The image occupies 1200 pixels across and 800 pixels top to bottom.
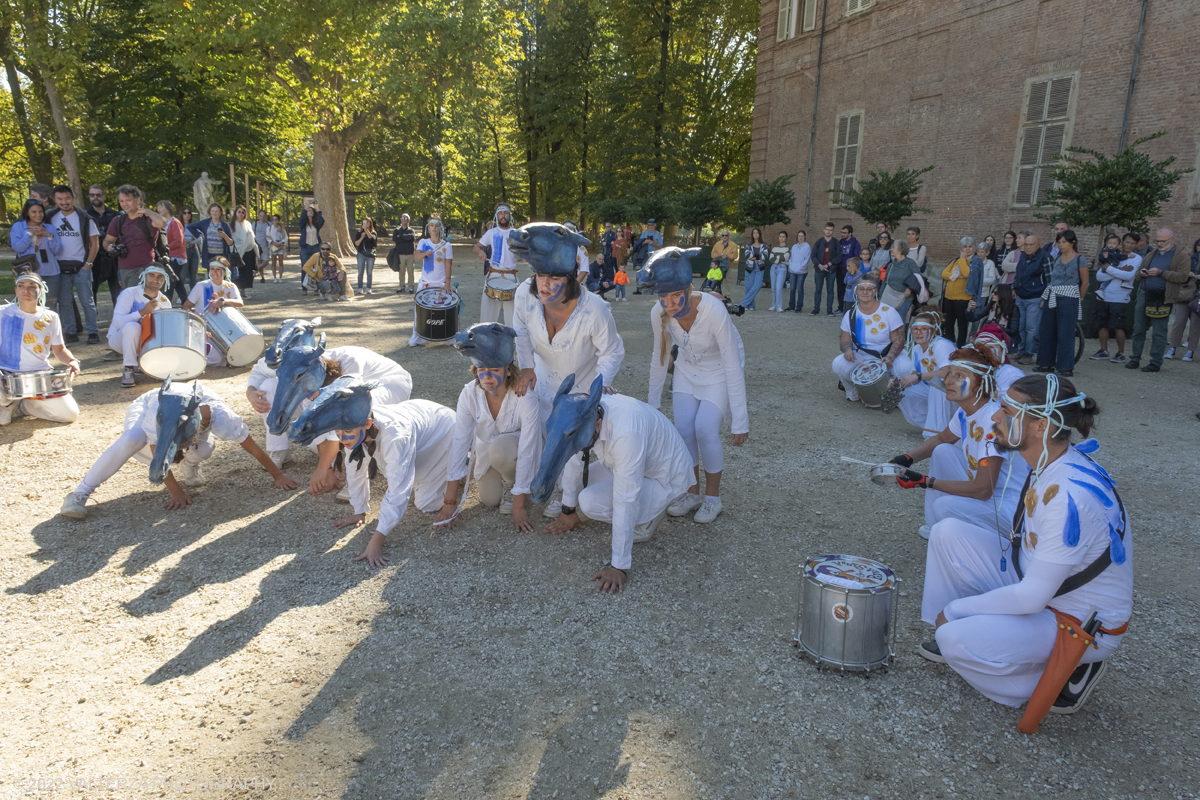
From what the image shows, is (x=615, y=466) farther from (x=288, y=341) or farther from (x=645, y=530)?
(x=288, y=341)

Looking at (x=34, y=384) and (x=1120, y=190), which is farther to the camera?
(x=1120, y=190)

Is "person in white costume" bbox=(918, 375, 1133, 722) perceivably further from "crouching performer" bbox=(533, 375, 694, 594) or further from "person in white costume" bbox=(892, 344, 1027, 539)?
"crouching performer" bbox=(533, 375, 694, 594)

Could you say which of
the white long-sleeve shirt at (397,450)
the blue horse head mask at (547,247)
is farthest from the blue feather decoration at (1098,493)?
the white long-sleeve shirt at (397,450)

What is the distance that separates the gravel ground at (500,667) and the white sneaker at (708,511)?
0.08 m

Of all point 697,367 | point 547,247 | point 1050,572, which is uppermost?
point 547,247

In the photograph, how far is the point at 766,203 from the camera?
67.1 ft

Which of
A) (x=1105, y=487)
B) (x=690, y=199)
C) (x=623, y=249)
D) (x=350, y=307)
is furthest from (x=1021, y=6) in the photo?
(x=1105, y=487)

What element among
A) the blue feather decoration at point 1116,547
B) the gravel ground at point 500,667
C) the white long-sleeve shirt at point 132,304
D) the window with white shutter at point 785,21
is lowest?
the gravel ground at point 500,667

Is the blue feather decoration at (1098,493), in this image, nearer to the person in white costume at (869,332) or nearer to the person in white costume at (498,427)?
the person in white costume at (498,427)

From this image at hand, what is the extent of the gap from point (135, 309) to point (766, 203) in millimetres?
16462

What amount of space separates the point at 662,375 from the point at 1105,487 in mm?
3033

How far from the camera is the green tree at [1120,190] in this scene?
11.2 metres

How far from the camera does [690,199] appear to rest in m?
24.1

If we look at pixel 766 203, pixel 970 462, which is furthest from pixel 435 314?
pixel 766 203
